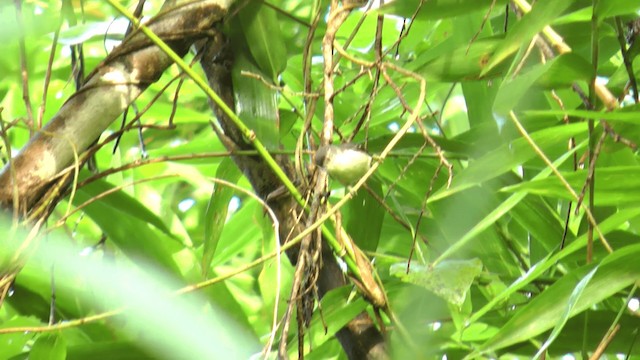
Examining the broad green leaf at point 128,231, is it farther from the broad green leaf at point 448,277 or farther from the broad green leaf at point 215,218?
the broad green leaf at point 448,277

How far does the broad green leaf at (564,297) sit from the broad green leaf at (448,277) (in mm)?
29

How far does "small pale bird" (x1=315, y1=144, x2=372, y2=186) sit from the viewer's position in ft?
1.44

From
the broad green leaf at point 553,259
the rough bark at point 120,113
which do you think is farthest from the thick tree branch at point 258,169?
the broad green leaf at point 553,259

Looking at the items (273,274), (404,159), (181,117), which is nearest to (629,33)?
(404,159)

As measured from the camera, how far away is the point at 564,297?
0.44 m

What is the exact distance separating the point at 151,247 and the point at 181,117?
9.5 inches

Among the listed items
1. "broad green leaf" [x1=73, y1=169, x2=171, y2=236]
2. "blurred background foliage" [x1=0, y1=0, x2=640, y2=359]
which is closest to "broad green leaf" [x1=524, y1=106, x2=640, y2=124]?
"blurred background foliage" [x1=0, y1=0, x2=640, y2=359]

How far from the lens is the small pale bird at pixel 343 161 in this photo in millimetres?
438

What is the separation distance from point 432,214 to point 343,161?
0.16 m

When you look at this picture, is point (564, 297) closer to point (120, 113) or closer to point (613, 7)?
point (613, 7)

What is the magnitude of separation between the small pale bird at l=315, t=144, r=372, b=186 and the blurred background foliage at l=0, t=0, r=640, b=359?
→ 1.5 inches

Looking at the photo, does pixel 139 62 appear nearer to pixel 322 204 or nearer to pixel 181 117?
pixel 322 204

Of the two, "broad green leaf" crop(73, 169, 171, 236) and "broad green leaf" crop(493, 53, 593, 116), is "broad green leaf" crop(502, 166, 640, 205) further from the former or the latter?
"broad green leaf" crop(73, 169, 171, 236)

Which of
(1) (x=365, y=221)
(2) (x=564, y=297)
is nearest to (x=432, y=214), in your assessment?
(1) (x=365, y=221)
